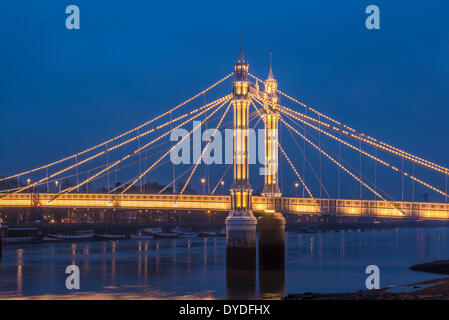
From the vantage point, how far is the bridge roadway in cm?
6469

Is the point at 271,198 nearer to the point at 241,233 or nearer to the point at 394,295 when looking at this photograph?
the point at 241,233

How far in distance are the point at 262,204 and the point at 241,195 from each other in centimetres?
983

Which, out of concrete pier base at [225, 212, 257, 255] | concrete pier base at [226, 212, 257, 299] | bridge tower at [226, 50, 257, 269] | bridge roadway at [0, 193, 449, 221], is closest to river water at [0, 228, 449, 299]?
concrete pier base at [226, 212, 257, 299]

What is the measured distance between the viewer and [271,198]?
73.8 m

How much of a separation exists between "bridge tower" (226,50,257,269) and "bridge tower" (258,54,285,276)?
5447 mm

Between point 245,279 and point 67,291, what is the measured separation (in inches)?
578

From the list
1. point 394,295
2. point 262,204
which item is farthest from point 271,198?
point 394,295

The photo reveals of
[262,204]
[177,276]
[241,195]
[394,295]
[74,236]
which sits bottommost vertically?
[177,276]

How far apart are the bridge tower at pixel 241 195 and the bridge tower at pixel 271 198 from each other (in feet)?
17.9

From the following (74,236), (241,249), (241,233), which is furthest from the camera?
(74,236)

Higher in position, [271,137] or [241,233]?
[271,137]
